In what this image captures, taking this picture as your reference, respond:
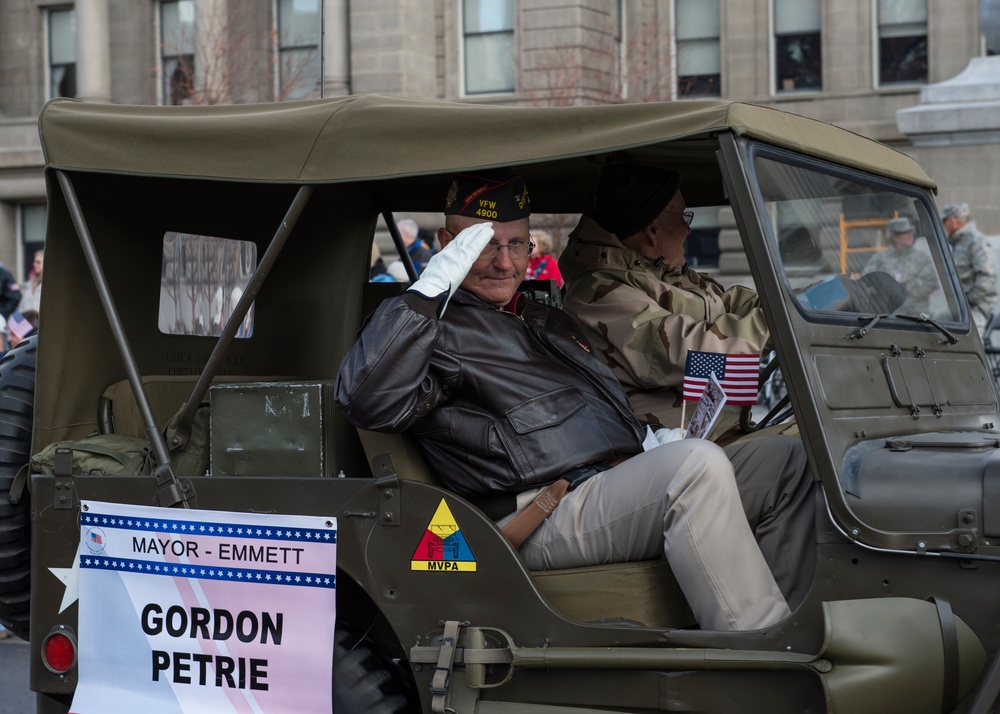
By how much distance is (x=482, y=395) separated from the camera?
3453 mm

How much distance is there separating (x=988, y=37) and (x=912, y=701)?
1040 centimetres

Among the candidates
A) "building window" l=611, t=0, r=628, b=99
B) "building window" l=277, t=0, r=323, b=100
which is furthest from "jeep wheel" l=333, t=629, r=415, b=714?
"building window" l=277, t=0, r=323, b=100

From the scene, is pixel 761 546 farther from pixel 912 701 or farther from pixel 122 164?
pixel 122 164

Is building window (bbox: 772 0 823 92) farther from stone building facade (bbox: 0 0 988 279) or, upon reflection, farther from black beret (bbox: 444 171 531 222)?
black beret (bbox: 444 171 531 222)

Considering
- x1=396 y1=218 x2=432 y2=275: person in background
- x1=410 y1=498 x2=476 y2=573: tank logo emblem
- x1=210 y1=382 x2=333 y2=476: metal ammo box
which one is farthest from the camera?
x1=396 y1=218 x2=432 y2=275: person in background

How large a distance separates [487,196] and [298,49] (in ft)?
69.7

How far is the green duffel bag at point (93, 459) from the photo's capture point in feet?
11.8

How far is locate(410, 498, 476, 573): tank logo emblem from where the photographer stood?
3215mm

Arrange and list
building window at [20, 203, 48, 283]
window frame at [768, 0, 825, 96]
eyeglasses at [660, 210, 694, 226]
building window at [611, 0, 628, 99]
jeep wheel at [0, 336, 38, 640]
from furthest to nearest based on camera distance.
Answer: building window at [20, 203, 48, 283] → window frame at [768, 0, 825, 96] → building window at [611, 0, 628, 99] → eyeglasses at [660, 210, 694, 226] → jeep wheel at [0, 336, 38, 640]

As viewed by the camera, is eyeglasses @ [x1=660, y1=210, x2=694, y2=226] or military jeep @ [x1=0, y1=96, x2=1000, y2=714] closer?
military jeep @ [x1=0, y1=96, x2=1000, y2=714]

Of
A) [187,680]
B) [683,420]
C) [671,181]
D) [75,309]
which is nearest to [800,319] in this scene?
[683,420]

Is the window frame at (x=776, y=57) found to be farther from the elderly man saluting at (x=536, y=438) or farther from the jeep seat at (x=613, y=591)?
the jeep seat at (x=613, y=591)

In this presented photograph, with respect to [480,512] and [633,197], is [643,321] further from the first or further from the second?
[480,512]

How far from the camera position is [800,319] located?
3176mm
